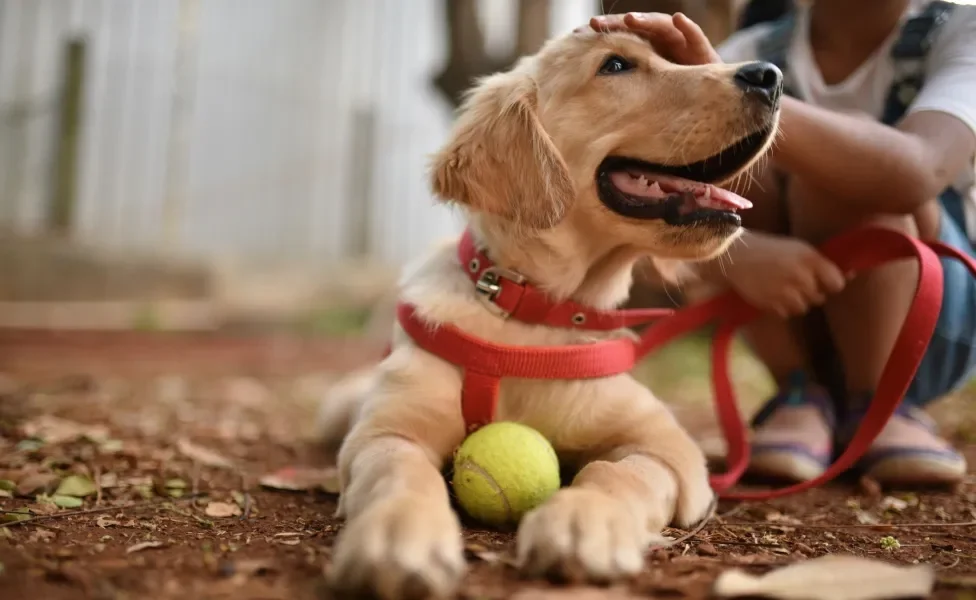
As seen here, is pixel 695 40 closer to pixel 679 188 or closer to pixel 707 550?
pixel 679 188

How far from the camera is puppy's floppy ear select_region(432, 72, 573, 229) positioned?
79.2 inches

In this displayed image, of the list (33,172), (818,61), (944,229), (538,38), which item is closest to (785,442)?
(944,229)

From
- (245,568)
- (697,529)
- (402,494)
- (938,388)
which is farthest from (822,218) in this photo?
(245,568)

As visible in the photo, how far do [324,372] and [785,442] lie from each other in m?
4.16

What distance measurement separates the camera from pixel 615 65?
84.9 inches

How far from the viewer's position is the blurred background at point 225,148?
24.9 ft

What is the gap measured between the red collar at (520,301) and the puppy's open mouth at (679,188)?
29 centimetres

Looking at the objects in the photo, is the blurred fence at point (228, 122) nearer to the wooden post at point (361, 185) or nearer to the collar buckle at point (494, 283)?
the wooden post at point (361, 185)

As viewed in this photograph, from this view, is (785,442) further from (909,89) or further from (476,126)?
(476,126)

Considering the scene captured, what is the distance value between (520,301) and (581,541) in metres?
0.86

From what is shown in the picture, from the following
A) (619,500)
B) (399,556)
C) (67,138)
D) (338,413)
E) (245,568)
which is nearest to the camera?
(399,556)

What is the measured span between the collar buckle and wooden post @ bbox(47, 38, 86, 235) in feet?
24.1

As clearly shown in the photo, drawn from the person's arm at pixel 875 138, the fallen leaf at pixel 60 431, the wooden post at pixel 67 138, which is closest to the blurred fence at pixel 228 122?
the wooden post at pixel 67 138

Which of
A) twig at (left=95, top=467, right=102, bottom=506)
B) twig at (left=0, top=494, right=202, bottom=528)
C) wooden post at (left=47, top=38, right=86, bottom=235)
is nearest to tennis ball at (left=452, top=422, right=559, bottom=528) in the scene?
twig at (left=0, top=494, right=202, bottom=528)
